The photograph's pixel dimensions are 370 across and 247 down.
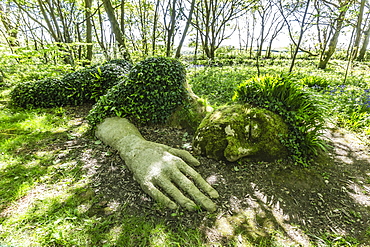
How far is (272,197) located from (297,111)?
157 cm

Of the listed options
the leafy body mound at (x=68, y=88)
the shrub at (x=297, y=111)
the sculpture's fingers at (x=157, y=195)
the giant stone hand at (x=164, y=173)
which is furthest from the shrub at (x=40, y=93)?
the shrub at (x=297, y=111)

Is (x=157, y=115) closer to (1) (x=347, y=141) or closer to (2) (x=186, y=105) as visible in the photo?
(2) (x=186, y=105)

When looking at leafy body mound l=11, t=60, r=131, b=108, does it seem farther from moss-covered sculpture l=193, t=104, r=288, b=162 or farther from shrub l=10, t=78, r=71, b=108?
moss-covered sculpture l=193, t=104, r=288, b=162

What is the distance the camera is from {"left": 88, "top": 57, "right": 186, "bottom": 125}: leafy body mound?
13.5ft

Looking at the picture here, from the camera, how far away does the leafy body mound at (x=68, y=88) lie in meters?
5.34

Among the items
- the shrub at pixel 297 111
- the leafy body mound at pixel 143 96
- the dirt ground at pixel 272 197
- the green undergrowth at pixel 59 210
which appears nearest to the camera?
the green undergrowth at pixel 59 210

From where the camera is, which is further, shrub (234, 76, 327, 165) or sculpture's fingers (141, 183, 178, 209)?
shrub (234, 76, 327, 165)

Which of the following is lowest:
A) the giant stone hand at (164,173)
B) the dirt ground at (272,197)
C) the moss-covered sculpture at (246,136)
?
the dirt ground at (272,197)

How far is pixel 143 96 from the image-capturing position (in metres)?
4.14

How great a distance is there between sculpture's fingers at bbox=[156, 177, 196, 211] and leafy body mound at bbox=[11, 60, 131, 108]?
3909mm

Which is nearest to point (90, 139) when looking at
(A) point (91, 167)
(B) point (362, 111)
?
(A) point (91, 167)

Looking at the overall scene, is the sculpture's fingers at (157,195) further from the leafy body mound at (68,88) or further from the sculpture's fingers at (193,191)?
the leafy body mound at (68,88)

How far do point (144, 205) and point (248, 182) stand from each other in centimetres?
161

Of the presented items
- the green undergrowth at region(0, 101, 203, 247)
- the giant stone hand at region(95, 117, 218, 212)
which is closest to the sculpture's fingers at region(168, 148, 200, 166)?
the giant stone hand at region(95, 117, 218, 212)
